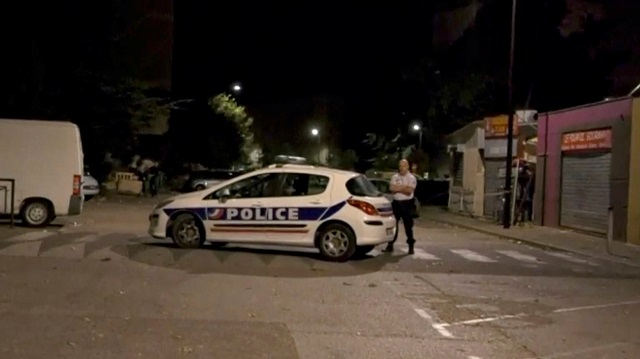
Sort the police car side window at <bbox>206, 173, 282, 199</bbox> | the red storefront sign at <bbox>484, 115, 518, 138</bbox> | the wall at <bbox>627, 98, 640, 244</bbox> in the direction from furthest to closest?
the red storefront sign at <bbox>484, 115, 518, 138</bbox>, the wall at <bbox>627, 98, 640, 244</bbox>, the police car side window at <bbox>206, 173, 282, 199</bbox>

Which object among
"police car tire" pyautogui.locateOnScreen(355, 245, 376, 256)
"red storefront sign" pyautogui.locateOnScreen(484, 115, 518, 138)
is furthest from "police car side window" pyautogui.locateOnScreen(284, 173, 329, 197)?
"red storefront sign" pyautogui.locateOnScreen(484, 115, 518, 138)

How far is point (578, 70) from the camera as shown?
49750mm

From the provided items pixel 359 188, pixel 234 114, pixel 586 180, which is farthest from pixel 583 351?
pixel 234 114

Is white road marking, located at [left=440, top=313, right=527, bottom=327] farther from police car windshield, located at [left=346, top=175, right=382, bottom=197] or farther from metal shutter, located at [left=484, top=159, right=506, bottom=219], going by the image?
metal shutter, located at [left=484, top=159, right=506, bottom=219]

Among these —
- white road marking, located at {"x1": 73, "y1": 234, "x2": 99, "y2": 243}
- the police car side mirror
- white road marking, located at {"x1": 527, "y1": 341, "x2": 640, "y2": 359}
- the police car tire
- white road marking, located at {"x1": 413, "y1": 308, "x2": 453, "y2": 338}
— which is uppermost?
the police car side mirror

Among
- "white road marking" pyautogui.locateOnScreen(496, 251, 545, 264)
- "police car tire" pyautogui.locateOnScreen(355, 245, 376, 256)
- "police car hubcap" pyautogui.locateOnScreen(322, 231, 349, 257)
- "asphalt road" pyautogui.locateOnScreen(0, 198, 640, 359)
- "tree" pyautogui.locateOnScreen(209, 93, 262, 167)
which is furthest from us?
"tree" pyautogui.locateOnScreen(209, 93, 262, 167)

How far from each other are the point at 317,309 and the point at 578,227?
15635mm

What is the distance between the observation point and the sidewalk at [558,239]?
1789 centimetres

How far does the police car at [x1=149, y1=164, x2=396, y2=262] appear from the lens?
14.3 meters

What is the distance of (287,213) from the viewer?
47.4 ft

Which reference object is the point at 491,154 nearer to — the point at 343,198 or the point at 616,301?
the point at 343,198

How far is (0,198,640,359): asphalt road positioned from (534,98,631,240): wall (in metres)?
5.14

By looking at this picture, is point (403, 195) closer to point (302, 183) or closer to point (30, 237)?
point (302, 183)

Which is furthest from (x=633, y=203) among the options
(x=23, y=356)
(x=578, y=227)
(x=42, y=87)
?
→ (x=42, y=87)
